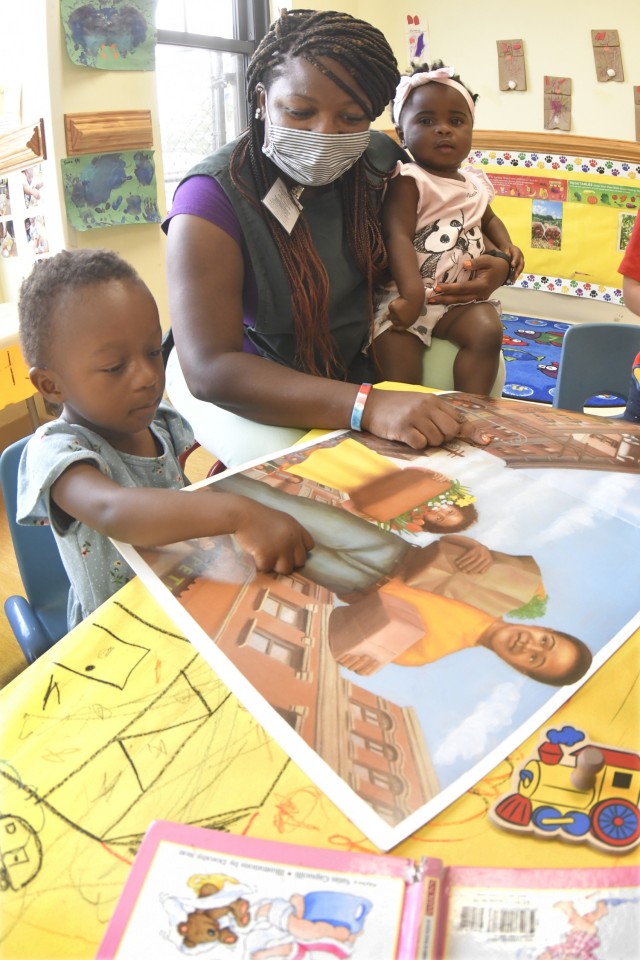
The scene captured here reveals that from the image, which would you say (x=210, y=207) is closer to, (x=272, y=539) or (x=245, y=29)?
(x=272, y=539)

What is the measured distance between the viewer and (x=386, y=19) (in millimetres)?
3525

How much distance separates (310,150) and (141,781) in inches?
38.3

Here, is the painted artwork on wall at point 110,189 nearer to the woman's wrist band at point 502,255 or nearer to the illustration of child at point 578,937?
the woman's wrist band at point 502,255

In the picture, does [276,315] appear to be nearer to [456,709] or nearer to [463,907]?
[456,709]

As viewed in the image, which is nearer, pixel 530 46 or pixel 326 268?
pixel 326 268

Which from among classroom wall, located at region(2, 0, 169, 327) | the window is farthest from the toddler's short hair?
the window

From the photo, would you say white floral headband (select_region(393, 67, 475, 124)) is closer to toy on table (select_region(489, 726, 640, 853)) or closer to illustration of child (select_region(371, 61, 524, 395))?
illustration of child (select_region(371, 61, 524, 395))

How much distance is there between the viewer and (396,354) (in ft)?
4.59

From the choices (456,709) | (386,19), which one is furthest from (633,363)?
(386,19)

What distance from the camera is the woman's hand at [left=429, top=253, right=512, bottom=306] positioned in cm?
143

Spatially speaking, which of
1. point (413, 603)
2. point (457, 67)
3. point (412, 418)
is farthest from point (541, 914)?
point (457, 67)

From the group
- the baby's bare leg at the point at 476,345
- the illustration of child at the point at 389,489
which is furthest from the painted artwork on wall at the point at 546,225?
the illustration of child at the point at 389,489

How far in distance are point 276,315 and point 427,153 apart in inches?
22.9

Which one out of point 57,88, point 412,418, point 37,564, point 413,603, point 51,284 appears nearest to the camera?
point 413,603
